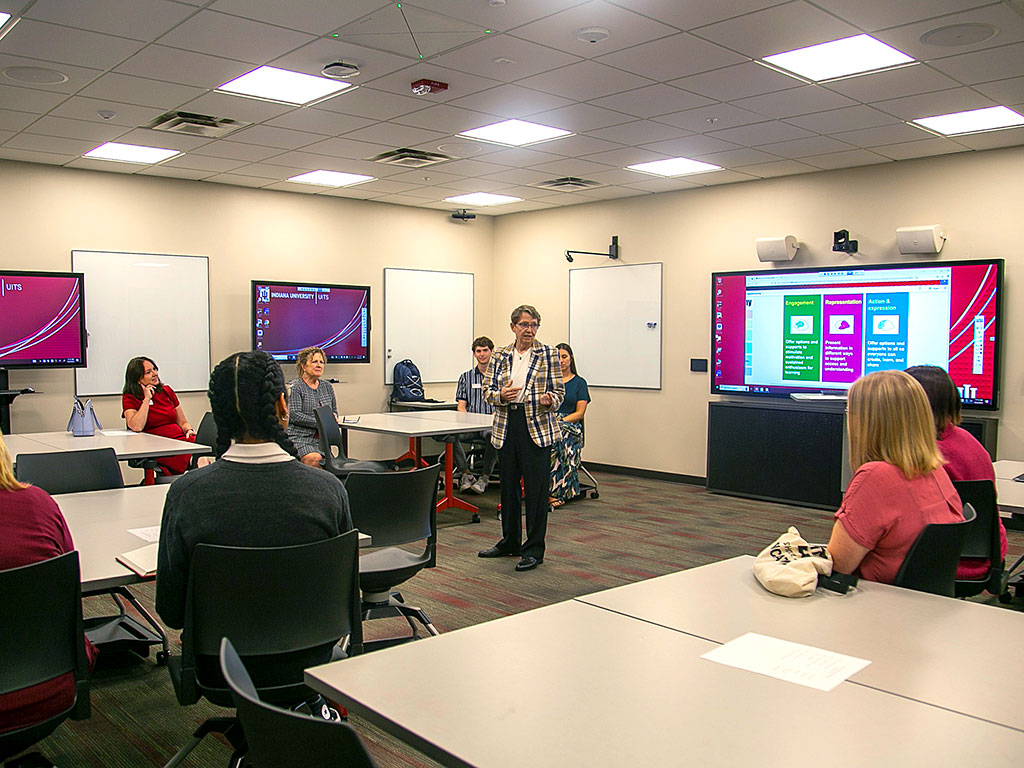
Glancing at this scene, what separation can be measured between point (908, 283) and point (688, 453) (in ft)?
8.73

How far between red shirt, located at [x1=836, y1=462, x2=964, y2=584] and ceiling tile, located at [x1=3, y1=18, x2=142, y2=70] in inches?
160

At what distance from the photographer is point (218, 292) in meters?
8.27

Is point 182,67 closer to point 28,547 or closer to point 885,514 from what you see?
point 28,547

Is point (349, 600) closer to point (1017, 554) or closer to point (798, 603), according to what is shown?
point (798, 603)

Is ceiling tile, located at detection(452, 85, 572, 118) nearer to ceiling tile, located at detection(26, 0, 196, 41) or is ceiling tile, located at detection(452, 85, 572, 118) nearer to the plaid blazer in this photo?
the plaid blazer

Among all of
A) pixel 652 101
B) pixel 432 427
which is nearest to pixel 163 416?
pixel 432 427

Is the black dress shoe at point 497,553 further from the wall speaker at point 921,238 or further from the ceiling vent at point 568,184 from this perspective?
the wall speaker at point 921,238

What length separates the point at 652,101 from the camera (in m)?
5.41

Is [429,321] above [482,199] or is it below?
below

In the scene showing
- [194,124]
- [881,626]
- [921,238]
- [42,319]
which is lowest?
[881,626]

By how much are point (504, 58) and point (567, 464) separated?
381 cm

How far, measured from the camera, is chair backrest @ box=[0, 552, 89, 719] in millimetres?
2045

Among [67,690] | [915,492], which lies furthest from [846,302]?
[67,690]

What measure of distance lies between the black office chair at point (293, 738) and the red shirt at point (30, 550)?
3.50 ft
